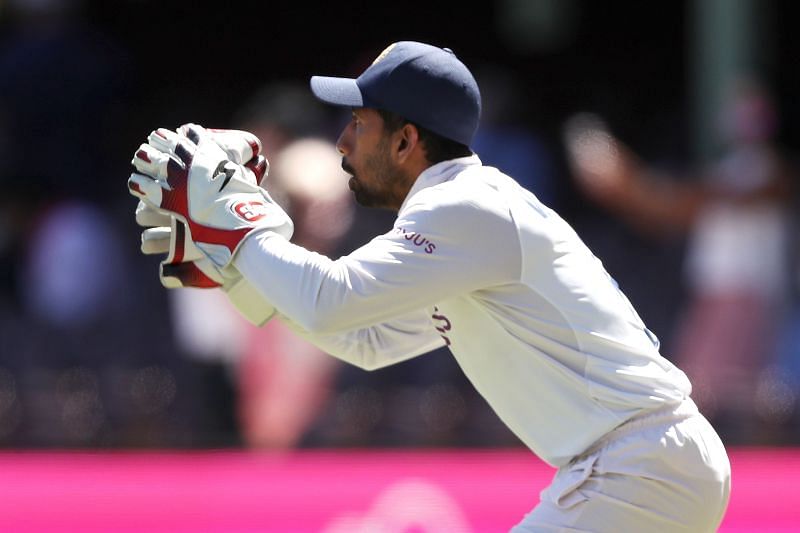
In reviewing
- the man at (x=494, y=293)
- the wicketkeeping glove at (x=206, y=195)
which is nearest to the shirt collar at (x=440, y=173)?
the man at (x=494, y=293)

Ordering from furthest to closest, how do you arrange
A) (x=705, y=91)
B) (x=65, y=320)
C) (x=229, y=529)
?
(x=705, y=91), (x=65, y=320), (x=229, y=529)

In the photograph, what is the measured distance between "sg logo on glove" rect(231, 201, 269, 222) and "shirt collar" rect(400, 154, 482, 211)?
0.32 m

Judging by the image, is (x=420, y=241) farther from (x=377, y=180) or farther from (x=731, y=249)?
(x=731, y=249)

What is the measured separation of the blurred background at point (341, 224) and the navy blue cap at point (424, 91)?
3.40m

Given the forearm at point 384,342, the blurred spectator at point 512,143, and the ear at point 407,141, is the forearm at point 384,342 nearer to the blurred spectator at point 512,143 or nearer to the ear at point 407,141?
the ear at point 407,141

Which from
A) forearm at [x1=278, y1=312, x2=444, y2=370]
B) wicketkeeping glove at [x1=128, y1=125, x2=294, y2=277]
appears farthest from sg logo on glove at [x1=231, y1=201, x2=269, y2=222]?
forearm at [x1=278, y1=312, x2=444, y2=370]

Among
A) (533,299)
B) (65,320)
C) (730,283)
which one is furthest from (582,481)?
(65,320)

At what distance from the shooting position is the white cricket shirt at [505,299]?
3184 mm

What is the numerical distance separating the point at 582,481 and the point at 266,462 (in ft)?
8.92

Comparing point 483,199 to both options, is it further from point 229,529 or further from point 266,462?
point 266,462

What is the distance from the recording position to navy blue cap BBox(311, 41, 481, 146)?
336 centimetres

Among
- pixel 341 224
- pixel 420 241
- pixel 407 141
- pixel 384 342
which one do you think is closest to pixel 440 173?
pixel 407 141

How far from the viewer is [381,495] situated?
17.1 feet

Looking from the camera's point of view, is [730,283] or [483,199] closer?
[483,199]
